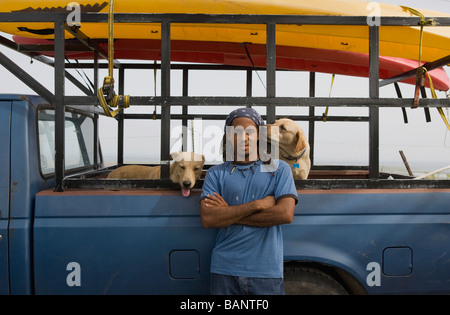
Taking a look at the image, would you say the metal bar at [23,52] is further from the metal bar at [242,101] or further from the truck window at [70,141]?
the metal bar at [242,101]

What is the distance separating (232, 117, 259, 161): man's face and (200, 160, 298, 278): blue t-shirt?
0.22 feet

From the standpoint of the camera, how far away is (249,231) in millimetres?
2133

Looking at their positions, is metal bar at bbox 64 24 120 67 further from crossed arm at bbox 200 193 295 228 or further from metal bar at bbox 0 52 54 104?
crossed arm at bbox 200 193 295 228

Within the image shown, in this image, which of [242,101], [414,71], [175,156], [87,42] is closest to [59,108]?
[175,156]

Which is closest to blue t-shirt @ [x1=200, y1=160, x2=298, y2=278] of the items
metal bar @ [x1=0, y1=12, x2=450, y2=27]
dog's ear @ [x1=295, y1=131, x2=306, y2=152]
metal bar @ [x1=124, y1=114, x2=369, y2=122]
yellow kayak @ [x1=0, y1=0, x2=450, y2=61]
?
dog's ear @ [x1=295, y1=131, x2=306, y2=152]

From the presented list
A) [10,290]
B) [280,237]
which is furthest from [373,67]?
[10,290]

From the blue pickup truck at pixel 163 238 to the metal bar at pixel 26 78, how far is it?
11 centimetres

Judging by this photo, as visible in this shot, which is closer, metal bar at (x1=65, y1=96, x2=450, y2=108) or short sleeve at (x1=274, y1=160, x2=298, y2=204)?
short sleeve at (x1=274, y1=160, x2=298, y2=204)

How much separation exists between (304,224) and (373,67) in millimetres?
1168

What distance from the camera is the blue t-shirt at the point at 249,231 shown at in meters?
2.10

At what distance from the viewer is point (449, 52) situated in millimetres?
4105

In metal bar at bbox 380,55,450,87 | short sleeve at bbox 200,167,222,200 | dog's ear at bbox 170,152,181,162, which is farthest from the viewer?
metal bar at bbox 380,55,450,87

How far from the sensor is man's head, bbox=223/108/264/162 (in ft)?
7.32

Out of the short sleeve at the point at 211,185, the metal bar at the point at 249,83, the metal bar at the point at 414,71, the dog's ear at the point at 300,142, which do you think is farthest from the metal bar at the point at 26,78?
the metal bar at the point at 414,71
